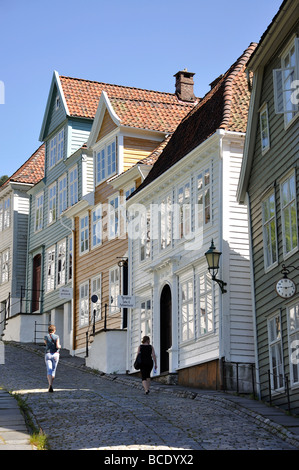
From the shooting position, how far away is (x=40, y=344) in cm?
3825

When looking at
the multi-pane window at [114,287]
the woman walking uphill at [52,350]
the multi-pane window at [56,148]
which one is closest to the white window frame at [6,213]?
the multi-pane window at [56,148]

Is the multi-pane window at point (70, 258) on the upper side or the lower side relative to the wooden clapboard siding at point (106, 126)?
lower

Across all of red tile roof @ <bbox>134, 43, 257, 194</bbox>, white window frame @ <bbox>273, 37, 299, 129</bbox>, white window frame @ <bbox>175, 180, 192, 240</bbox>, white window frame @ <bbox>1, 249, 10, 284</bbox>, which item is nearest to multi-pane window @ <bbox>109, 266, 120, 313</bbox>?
red tile roof @ <bbox>134, 43, 257, 194</bbox>

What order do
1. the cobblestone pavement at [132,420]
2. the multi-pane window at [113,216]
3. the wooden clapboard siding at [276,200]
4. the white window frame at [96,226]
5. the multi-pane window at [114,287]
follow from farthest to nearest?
1. the white window frame at [96,226]
2. the multi-pane window at [113,216]
3. the multi-pane window at [114,287]
4. the wooden clapboard siding at [276,200]
5. the cobblestone pavement at [132,420]

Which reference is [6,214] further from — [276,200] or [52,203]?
[276,200]

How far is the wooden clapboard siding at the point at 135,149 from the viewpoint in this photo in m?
32.1

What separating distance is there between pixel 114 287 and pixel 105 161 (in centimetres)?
485

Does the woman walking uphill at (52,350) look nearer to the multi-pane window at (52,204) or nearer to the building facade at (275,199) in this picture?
the building facade at (275,199)

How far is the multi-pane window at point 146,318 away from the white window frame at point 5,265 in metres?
17.4

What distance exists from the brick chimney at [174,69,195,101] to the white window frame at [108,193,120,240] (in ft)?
24.0

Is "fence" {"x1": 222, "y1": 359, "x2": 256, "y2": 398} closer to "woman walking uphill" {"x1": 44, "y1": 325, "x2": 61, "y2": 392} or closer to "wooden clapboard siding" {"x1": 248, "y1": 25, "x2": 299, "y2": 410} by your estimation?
"wooden clapboard siding" {"x1": 248, "y1": 25, "x2": 299, "y2": 410}

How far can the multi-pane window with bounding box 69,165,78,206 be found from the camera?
37094 millimetres

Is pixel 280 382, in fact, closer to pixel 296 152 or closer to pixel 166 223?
pixel 296 152

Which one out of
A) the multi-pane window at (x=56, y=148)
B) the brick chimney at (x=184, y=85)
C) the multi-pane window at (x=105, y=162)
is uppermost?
the brick chimney at (x=184, y=85)
